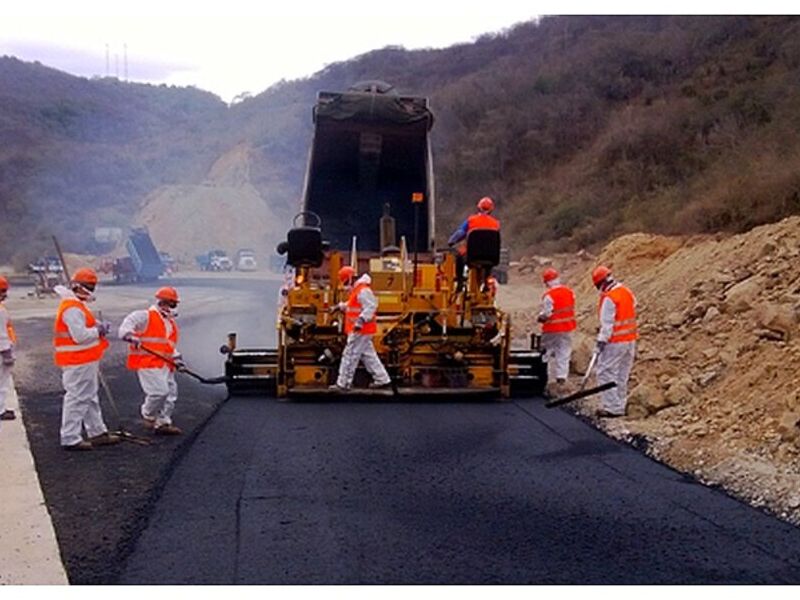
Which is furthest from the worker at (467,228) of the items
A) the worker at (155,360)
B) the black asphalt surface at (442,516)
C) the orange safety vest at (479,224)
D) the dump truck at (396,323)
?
the worker at (155,360)

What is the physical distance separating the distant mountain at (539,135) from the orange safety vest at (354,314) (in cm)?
907

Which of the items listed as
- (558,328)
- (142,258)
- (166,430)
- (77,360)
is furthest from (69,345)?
(142,258)

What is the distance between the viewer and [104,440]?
7.73 meters

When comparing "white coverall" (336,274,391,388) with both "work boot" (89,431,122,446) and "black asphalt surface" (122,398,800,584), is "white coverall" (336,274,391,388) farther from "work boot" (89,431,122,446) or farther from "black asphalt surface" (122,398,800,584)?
"work boot" (89,431,122,446)

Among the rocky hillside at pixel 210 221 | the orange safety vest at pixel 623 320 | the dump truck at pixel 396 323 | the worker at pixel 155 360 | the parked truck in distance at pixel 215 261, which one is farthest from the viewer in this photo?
the rocky hillside at pixel 210 221

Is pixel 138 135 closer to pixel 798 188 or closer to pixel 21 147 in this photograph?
pixel 21 147

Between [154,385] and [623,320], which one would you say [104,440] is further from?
[623,320]

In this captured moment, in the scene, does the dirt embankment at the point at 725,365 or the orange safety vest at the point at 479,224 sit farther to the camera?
the orange safety vest at the point at 479,224

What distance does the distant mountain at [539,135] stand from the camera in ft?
81.3

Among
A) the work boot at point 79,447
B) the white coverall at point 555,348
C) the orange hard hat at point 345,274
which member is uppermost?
the orange hard hat at point 345,274

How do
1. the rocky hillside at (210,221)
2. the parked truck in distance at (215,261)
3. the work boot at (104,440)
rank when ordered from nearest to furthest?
the work boot at (104,440)
the parked truck in distance at (215,261)
the rocky hillside at (210,221)

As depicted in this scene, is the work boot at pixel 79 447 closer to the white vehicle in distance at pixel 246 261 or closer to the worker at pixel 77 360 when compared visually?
the worker at pixel 77 360

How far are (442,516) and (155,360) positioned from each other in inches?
136

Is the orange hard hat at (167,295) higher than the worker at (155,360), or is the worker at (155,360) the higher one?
the orange hard hat at (167,295)
